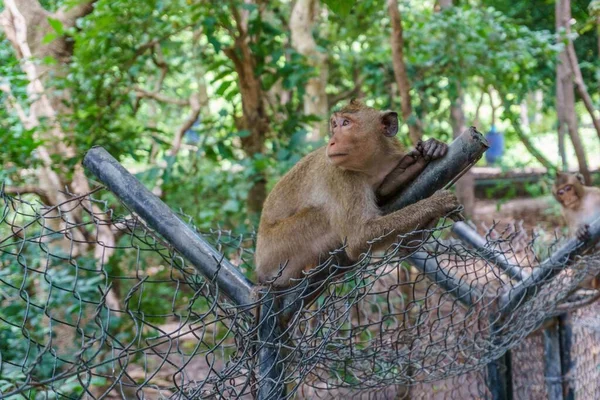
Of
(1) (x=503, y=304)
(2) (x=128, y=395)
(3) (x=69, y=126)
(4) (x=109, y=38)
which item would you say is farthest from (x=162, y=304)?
(1) (x=503, y=304)

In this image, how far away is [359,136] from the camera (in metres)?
2.93

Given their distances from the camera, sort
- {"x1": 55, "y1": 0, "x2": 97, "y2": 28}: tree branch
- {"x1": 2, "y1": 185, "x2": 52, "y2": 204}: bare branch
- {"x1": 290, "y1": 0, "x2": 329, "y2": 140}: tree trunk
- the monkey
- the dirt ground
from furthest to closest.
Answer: the dirt ground
{"x1": 290, "y1": 0, "x2": 329, "y2": 140}: tree trunk
the monkey
{"x1": 55, "y1": 0, "x2": 97, "y2": 28}: tree branch
{"x1": 2, "y1": 185, "x2": 52, "y2": 204}: bare branch

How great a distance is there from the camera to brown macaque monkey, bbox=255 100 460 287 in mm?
2719

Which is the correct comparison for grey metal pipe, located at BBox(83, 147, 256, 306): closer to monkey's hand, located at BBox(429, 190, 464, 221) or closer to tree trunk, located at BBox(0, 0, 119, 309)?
monkey's hand, located at BBox(429, 190, 464, 221)

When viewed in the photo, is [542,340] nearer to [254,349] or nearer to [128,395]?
[254,349]

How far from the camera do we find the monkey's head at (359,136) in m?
2.86

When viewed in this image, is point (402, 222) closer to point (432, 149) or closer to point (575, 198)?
A: point (432, 149)

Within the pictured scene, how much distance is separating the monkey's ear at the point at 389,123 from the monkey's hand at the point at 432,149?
66cm

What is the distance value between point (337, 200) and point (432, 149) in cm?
83

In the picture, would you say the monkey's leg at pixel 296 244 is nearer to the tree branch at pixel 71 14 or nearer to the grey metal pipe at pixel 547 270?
the grey metal pipe at pixel 547 270

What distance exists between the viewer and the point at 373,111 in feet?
10.1

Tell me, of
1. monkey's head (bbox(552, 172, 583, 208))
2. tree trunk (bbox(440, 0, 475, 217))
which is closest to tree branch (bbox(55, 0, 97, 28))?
tree trunk (bbox(440, 0, 475, 217))

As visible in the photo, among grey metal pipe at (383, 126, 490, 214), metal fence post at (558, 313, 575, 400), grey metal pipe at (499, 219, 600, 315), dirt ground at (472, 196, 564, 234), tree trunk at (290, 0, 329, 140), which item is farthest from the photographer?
dirt ground at (472, 196, 564, 234)

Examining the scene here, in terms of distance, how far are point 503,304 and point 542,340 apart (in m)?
0.84
